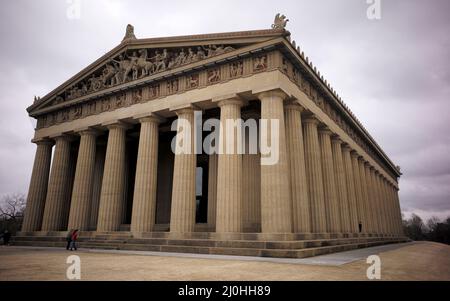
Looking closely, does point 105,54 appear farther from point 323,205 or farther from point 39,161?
point 323,205

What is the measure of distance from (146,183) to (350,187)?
2019cm

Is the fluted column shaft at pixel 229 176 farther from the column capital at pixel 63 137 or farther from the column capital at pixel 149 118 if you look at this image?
the column capital at pixel 63 137

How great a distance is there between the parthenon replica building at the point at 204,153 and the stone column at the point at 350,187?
0.45 feet

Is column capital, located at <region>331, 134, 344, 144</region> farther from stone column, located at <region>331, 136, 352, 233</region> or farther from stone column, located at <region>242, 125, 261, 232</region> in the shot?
stone column, located at <region>242, 125, 261, 232</region>

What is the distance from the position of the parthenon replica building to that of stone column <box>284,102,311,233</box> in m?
0.07

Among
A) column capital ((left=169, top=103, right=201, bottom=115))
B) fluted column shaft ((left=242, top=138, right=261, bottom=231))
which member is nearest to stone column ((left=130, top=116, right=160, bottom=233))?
column capital ((left=169, top=103, right=201, bottom=115))

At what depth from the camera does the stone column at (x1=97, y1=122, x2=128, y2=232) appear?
2462cm

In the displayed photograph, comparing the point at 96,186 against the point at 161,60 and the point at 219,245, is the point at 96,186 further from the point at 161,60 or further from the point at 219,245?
the point at 219,245

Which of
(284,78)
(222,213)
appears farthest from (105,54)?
(222,213)

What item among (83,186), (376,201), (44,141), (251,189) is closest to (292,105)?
(251,189)

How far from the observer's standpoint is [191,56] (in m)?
23.4

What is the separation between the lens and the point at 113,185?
2538 centimetres
